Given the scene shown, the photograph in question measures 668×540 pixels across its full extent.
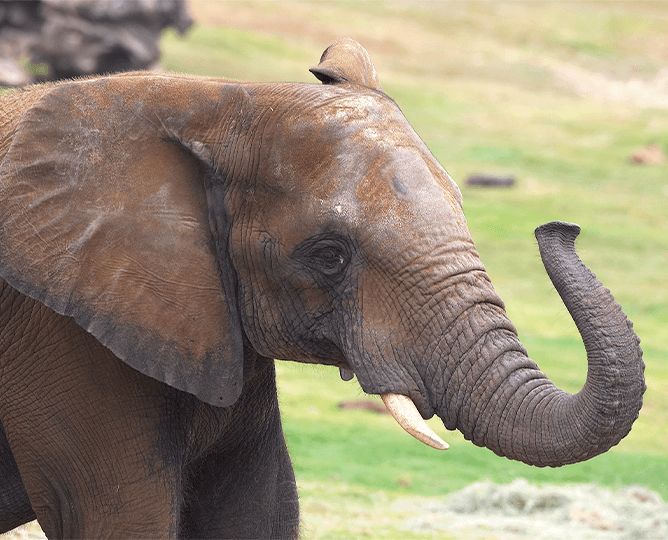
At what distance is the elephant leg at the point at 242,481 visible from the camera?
532 cm

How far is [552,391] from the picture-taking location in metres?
4.18

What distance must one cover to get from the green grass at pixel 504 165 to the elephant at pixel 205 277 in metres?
1.65

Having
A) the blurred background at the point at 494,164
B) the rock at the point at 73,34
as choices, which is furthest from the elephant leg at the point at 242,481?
the rock at the point at 73,34

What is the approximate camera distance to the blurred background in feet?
32.1

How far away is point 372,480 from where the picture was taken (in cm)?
1137

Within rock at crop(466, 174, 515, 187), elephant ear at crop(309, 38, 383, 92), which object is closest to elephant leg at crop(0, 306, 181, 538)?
elephant ear at crop(309, 38, 383, 92)

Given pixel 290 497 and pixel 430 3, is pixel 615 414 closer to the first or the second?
pixel 290 497

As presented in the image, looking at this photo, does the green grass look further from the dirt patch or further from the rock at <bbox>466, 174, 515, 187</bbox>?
the dirt patch

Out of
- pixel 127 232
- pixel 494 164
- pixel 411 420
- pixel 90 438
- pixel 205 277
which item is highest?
pixel 494 164

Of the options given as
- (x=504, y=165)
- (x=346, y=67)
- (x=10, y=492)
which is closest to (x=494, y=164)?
(x=504, y=165)

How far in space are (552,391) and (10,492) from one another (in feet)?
7.60

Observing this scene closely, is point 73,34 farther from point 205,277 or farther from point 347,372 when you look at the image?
point 347,372

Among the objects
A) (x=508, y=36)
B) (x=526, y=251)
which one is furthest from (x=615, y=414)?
(x=508, y=36)

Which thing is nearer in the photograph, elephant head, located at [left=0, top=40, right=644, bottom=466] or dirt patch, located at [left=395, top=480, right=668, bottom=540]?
elephant head, located at [left=0, top=40, right=644, bottom=466]
